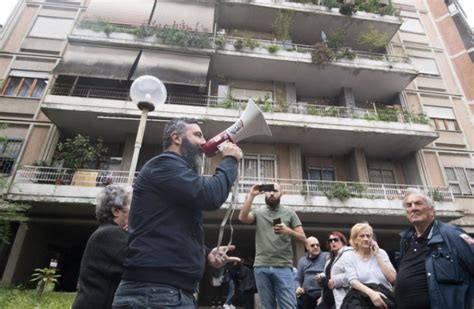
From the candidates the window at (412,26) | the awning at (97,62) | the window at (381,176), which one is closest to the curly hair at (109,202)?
the awning at (97,62)

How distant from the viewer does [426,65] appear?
15.8m

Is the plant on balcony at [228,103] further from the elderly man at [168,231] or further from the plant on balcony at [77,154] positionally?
the elderly man at [168,231]

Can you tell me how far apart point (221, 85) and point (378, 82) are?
763cm

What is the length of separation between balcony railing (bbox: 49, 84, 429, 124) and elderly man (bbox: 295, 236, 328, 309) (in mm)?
7511

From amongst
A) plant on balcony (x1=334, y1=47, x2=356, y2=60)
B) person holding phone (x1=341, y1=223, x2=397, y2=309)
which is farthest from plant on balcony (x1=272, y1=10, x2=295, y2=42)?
person holding phone (x1=341, y1=223, x2=397, y2=309)

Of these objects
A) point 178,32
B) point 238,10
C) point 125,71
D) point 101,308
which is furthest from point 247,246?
point 238,10

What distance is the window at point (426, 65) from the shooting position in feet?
51.3

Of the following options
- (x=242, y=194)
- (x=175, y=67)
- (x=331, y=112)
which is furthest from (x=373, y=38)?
(x=242, y=194)

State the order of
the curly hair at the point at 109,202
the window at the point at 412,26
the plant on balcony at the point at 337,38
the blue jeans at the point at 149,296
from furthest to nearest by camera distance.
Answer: the window at the point at 412,26, the plant on balcony at the point at 337,38, the curly hair at the point at 109,202, the blue jeans at the point at 149,296

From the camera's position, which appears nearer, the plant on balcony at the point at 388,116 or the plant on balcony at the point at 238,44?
the plant on balcony at the point at 388,116

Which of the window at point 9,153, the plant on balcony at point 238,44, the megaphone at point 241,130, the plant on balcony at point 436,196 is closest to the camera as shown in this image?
the megaphone at point 241,130

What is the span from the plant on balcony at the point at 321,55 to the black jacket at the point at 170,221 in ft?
40.2

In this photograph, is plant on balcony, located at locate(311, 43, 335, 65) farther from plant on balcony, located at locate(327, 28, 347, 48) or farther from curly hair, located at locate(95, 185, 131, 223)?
curly hair, located at locate(95, 185, 131, 223)

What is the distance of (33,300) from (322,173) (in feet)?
36.1
